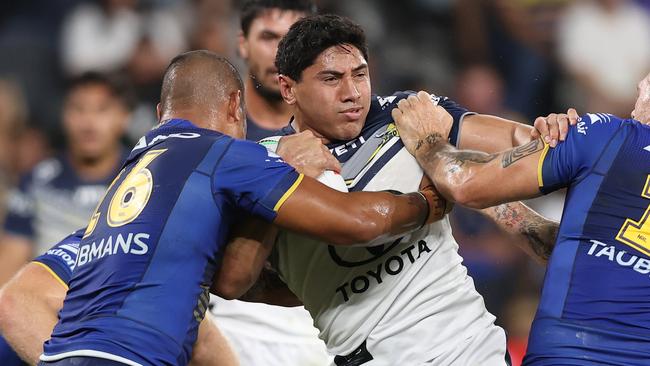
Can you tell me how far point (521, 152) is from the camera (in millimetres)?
4559

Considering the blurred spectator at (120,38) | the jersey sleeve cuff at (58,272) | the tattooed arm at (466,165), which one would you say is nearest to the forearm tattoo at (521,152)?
the tattooed arm at (466,165)

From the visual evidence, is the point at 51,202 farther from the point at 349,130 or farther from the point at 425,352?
the point at 425,352

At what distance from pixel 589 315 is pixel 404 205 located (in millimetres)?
889

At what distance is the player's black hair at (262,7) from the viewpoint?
7297 millimetres

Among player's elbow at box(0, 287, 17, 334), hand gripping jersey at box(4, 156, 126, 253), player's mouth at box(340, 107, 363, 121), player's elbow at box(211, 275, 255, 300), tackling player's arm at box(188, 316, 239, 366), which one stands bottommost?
hand gripping jersey at box(4, 156, 126, 253)

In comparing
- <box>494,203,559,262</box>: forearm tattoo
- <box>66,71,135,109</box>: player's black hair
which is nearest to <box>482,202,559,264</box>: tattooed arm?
<box>494,203,559,262</box>: forearm tattoo

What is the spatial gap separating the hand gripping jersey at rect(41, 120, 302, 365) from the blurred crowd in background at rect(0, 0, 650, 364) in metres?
5.85

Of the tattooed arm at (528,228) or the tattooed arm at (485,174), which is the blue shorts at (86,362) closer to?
the tattooed arm at (485,174)

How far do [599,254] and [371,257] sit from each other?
1.01 m

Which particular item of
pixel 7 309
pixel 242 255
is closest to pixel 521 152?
pixel 242 255

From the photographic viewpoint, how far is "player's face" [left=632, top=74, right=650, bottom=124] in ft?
15.6

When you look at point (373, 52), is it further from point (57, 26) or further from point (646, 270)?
point (646, 270)

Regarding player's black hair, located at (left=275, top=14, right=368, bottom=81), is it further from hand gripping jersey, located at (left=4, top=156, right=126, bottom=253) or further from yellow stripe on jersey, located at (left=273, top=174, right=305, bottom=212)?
hand gripping jersey, located at (left=4, top=156, right=126, bottom=253)

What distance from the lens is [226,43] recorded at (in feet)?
34.2
